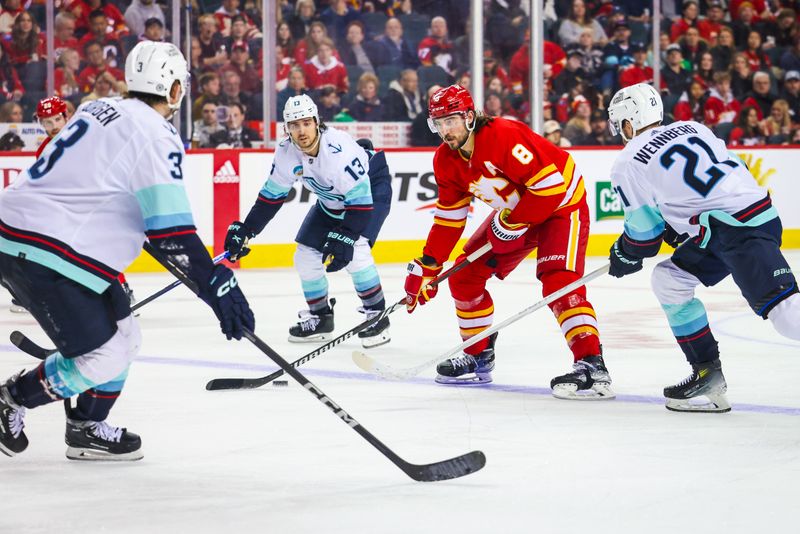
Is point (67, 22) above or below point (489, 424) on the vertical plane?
above

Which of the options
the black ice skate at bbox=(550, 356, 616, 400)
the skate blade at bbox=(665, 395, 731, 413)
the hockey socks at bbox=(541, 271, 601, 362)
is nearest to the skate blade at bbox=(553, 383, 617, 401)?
the black ice skate at bbox=(550, 356, 616, 400)

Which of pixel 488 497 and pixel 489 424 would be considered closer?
pixel 488 497

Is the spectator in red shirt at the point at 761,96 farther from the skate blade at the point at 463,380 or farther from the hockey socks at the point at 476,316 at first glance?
the skate blade at the point at 463,380

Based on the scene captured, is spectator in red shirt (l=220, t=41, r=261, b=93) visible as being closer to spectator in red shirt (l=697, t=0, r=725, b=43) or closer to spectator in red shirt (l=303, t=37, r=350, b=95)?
spectator in red shirt (l=303, t=37, r=350, b=95)

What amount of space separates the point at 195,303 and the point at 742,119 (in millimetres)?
5818

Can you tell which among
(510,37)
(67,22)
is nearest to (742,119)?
(510,37)

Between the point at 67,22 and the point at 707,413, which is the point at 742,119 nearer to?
the point at 67,22

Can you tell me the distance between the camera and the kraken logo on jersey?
17.6 ft

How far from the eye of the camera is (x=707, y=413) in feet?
12.5

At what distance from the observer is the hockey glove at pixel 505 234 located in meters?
4.22

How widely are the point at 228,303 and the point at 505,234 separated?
5.14ft

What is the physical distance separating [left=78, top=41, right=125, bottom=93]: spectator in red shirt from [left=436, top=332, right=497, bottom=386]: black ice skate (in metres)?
4.68

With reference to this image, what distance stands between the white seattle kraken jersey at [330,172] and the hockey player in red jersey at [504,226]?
0.89 meters

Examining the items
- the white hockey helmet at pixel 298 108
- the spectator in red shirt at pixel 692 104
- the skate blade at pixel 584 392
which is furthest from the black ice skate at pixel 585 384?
the spectator in red shirt at pixel 692 104
